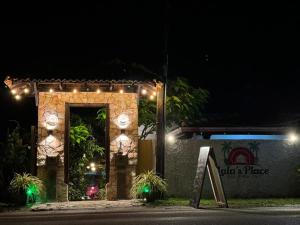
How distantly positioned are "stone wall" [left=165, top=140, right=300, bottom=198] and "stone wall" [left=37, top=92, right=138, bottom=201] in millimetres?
1756

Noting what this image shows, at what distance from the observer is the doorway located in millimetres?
21453

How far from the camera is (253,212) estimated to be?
14898 mm

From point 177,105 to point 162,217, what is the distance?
403 inches

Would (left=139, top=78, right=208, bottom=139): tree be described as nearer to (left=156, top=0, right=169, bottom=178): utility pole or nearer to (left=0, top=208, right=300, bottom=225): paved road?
(left=156, top=0, right=169, bottom=178): utility pole

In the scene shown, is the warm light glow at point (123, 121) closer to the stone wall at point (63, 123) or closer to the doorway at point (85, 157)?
the stone wall at point (63, 123)

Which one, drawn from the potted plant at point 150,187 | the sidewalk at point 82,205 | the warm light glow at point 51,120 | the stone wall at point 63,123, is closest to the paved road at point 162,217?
the sidewalk at point 82,205

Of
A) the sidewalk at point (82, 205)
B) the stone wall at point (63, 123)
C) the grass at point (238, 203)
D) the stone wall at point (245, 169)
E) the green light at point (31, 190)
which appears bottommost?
the sidewalk at point (82, 205)

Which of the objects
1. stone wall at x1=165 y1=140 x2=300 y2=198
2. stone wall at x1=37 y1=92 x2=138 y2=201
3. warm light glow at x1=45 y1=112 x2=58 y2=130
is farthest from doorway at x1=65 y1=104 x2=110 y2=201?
stone wall at x1=165 y1=140 x2=300 y2=198

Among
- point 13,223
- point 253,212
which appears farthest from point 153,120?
point 13,223

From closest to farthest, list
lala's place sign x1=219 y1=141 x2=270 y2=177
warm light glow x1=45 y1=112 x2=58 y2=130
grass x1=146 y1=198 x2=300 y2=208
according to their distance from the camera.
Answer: grass x1=146 y1=198 x2=300 y2=208, lala's place sign x1=219 y1=141 x2=270 y2=177, warm light glow x1=45 y1=112 x2=58 y2=130

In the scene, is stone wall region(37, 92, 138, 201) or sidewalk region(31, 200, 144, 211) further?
stone wall region(37, 92, 138, 201)

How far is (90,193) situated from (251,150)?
7.47m

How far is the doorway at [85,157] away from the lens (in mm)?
21453

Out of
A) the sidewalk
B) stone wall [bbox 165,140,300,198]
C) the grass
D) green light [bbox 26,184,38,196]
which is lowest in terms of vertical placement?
the sidewalk
